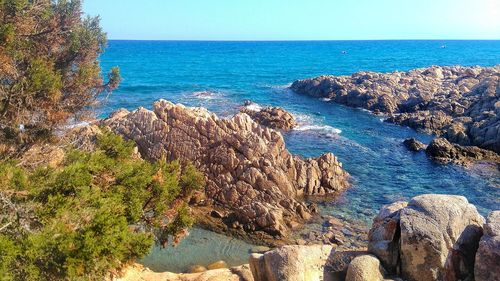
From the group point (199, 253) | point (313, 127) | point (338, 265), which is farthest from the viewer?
point (313, 127)

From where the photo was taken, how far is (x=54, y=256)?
10.2 meters

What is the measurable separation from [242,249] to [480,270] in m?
13.2

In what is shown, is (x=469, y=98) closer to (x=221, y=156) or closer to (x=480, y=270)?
(x=221, y=156)

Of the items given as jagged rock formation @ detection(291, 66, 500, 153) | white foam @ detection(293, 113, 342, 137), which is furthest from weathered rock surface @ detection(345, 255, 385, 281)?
white foam @ detection(293, 113, 342, 137)

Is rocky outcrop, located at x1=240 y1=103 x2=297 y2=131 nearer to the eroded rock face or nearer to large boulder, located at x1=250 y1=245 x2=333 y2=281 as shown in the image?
the eroded rock face

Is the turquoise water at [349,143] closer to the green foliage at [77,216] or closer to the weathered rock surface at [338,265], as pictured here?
the weathered rock surface at [338,265]

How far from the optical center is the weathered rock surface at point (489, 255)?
1380 cm

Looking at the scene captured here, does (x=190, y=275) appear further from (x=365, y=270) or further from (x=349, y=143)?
(x=349, y=143)

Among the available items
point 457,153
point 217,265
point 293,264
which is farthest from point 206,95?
point 293,264

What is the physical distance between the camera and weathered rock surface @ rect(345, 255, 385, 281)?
595 inches

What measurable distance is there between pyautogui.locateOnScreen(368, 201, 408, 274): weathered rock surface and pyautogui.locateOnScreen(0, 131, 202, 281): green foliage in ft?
24.9

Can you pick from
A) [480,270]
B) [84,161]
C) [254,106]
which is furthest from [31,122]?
[254,106]

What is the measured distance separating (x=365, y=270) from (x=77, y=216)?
9985 millimetres

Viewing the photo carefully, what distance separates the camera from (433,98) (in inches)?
2522
